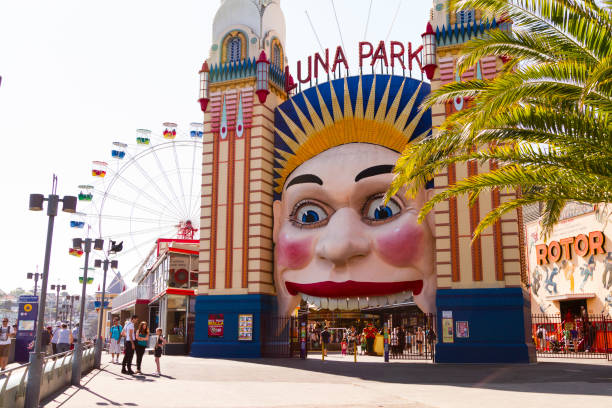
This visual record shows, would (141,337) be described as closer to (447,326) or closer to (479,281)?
(447,326)

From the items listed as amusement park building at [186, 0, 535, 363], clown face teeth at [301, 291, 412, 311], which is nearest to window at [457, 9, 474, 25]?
amusement park building at [186, 0, 535, 363]

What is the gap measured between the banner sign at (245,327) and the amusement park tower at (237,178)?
0.04 metres

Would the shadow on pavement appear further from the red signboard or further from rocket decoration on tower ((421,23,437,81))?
rocket decoration on tower ((421,23,437,81))

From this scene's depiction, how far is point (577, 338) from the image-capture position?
35250 mm

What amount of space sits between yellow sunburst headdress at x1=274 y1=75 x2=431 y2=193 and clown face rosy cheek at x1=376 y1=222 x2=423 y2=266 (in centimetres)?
366

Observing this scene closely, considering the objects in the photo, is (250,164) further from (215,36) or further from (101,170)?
(101,170)

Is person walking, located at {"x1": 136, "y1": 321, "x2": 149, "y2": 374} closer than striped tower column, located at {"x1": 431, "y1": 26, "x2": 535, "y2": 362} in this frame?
Yes

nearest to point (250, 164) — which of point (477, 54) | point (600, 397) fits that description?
point (477, 54)

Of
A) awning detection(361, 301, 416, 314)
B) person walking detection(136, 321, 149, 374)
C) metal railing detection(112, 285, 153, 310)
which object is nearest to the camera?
person walking detection(136, 321, 149, 374)

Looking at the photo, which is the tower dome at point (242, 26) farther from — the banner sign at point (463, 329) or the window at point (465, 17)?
the banner sign at point (463, 329)

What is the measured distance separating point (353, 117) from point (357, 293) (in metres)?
7.66

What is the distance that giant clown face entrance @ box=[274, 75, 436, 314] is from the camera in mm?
A: 25484

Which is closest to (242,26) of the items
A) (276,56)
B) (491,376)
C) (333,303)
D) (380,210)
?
(276,56)

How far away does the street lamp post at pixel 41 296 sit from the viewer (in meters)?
11.6
